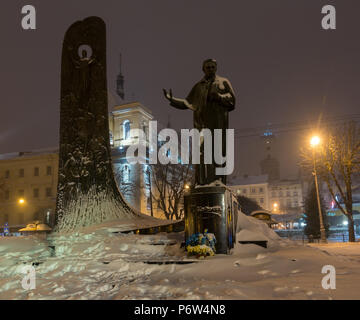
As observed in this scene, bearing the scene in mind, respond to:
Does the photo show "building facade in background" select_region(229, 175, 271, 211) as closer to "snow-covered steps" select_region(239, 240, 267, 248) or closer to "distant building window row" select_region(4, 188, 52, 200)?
"distant building window row" select_region(4, 188, 52, 200)

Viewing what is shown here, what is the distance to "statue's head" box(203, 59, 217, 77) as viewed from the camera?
27.1 feet

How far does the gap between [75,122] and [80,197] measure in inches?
92.1

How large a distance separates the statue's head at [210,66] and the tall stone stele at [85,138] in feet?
14.1

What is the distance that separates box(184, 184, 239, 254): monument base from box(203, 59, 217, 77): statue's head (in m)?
2.64

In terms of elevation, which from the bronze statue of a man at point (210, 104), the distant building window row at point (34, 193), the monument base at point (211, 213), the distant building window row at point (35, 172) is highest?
the distant building window row at point (35, 172)

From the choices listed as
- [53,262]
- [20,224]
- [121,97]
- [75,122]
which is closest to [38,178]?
[20,224]

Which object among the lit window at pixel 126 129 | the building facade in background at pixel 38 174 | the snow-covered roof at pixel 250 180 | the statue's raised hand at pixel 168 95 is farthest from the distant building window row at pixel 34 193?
the statue's raised hand at pixel 168 95

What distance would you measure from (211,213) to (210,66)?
3373 mm

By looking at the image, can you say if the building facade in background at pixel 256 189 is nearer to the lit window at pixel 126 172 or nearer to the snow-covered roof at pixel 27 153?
the snow-covered roof at pixel 27 153

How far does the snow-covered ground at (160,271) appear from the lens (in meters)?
4.63

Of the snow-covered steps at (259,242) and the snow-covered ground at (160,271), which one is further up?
the snow-covered steps at (259,242)

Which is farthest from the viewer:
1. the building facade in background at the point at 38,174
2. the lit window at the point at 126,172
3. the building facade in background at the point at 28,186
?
the building facade in background at the point at 28,186

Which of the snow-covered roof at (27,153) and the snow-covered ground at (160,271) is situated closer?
the snow-covered ground at (160,271)
